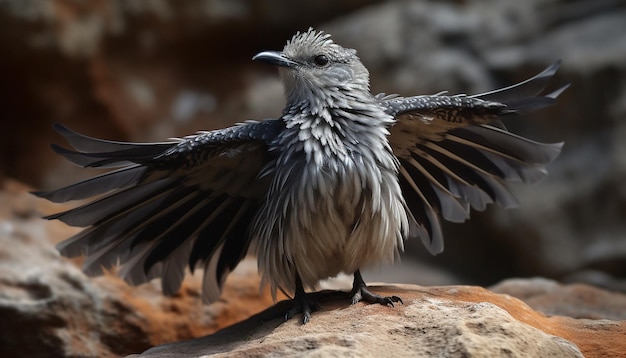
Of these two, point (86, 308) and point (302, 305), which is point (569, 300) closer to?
point (302, 305)

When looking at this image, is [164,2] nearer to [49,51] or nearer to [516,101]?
[49,51]

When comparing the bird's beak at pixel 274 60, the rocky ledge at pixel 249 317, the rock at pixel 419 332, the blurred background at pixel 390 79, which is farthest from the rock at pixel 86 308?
the bird's beak at pixel 274 60

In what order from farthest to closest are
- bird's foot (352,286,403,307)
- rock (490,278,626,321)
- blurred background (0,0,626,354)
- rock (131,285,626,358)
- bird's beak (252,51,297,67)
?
1. blurred background (0,0,626,354)
2. rock (490,278,626,321)
3. bird's beak (252,51,297,67)
4. bird's foot (352,286,403,307)
5. rock (131,285,626,358)

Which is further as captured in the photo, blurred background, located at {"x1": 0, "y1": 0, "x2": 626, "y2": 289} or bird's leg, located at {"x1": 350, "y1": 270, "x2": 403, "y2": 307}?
blurred background, located at {"x1": 0, "y1": 0, "x2": 626, "y2": 289}

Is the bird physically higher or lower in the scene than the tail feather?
lower

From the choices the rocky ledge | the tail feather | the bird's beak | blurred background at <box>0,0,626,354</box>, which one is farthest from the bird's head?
blurred background at <box>0,0,626,354</box>

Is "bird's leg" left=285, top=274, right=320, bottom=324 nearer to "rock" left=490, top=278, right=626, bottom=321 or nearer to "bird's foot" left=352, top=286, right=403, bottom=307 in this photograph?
"bird's foot" left=352, top=286, right=403, bottom=307

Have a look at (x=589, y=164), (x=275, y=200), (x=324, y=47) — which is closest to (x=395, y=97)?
(x=324, y=47)
